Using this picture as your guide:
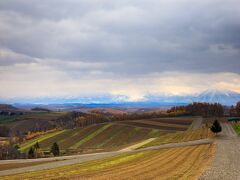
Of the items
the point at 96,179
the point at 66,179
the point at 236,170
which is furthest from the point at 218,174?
the point at 66,179

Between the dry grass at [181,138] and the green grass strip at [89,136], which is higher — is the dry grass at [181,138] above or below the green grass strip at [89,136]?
above

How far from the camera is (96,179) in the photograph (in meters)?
30.8

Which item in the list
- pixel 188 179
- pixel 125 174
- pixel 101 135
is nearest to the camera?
pixel 188 179

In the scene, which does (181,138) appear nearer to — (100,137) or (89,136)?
(100,137)

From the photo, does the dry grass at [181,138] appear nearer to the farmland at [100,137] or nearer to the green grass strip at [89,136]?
the farmland at [100,137]

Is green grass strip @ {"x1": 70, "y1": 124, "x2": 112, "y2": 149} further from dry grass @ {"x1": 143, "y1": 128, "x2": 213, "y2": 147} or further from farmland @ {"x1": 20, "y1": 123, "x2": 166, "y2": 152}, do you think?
dry grass @ {"x1": 143, "y1": 128, "x2": 213, "y2": 147}

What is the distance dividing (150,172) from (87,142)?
104162 millimetres

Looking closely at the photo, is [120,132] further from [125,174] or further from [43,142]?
[125,174]

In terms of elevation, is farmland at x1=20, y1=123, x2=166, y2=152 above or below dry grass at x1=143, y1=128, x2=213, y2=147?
→ below

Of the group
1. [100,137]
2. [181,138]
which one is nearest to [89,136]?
[100,137]

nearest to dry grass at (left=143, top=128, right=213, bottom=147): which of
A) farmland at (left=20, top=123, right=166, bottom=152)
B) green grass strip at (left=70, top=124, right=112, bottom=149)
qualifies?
farmland at (left=20, top=123, right=166, bottom=152)

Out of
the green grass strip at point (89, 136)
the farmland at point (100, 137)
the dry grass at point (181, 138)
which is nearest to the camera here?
the dry grass at point (181, 138)

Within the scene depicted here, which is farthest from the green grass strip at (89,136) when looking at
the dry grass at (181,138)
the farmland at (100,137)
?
the dry grass at (181,138)

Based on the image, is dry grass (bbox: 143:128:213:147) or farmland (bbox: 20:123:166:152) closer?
dry grass (bbox: 143:128:213:147)
